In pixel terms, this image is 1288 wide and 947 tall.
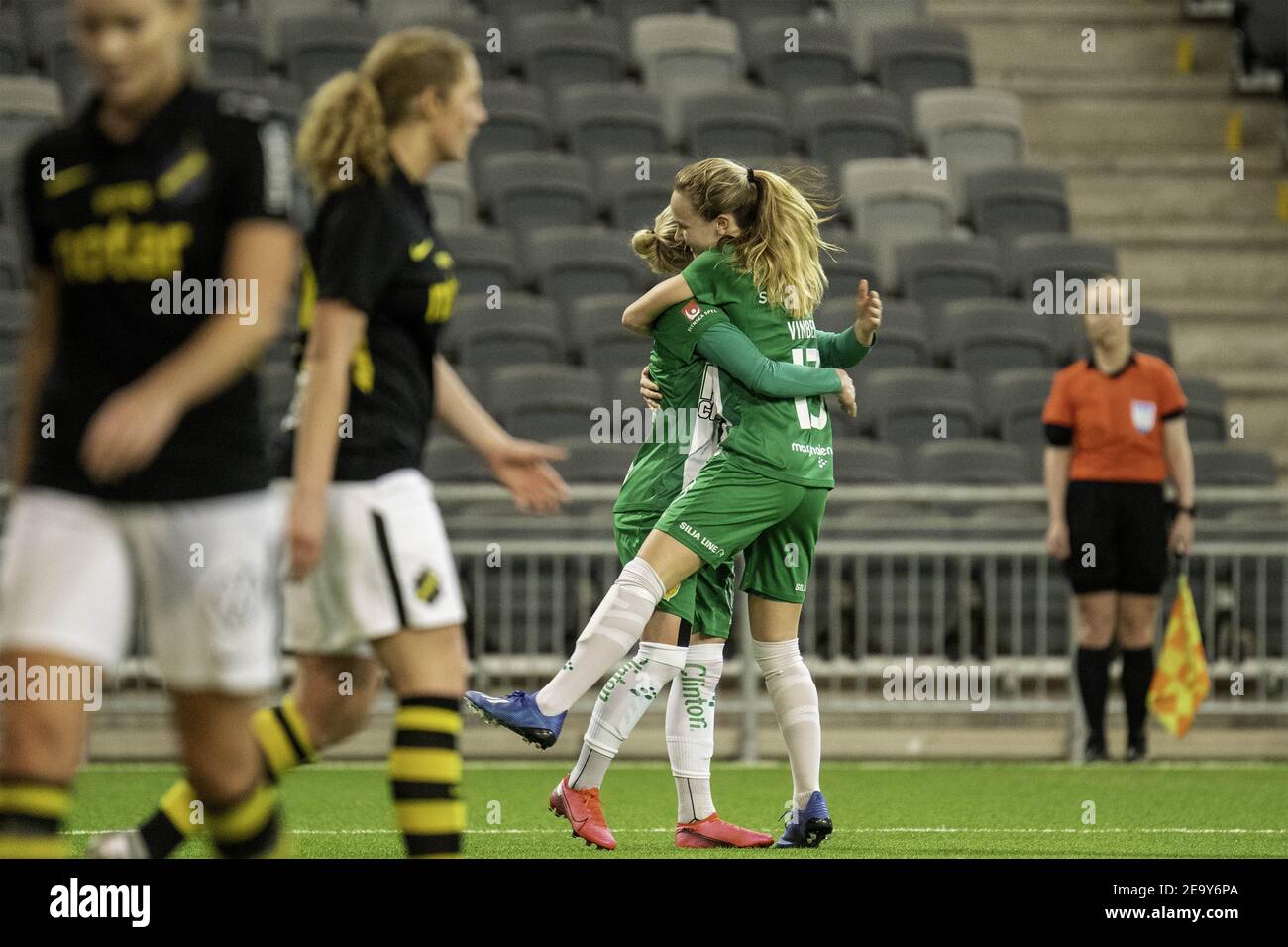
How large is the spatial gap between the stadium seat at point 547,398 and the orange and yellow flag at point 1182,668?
3415mm

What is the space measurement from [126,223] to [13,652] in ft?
2.25

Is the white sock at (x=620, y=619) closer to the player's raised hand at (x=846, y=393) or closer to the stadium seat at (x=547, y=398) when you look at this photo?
the player's raised hand at (x=846, y=393)

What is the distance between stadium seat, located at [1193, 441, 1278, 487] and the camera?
11102 mm

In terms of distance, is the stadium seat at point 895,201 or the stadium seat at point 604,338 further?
the stadium seat at point 895,201

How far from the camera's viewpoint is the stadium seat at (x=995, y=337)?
11.9 meters

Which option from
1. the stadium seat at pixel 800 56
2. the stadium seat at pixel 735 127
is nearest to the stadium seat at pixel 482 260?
the stadium seat at pixel 735 127

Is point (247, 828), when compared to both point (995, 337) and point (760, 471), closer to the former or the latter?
point (760, 471)

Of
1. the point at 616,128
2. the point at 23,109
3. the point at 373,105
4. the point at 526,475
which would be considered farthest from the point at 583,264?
the point at 373,105

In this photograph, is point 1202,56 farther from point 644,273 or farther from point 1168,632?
point 1168,632

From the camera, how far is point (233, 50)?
13164 mm

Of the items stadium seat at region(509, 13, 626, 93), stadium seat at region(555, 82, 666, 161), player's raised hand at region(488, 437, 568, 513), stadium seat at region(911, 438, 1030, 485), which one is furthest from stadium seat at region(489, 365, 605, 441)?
player's raised hand at region(488, 437, 568, 513)

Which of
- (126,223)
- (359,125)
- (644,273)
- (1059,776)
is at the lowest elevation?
(1059,776)

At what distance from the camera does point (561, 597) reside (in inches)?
371
